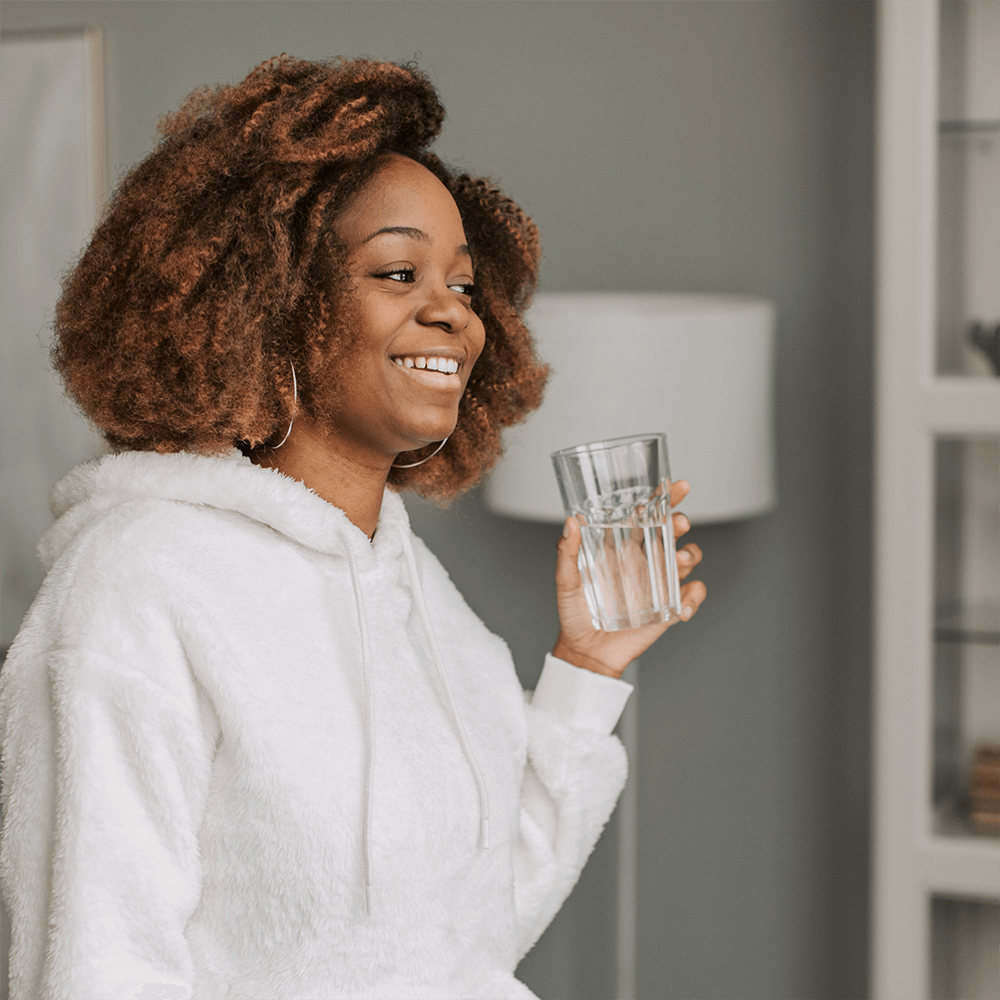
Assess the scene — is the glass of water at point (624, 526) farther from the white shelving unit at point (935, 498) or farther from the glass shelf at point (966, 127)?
the glass shelf at point (966, 127)

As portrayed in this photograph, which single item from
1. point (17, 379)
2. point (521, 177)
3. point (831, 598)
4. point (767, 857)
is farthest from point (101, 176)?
point (767, 857)

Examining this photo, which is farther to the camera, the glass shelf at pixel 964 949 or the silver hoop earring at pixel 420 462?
the glass shelf at pixel 964 949

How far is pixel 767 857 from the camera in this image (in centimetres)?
224

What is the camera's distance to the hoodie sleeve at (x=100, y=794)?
788mm

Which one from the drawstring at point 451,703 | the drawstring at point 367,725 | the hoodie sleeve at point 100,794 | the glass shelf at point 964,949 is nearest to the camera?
the hoodie sleeve at point 100,794

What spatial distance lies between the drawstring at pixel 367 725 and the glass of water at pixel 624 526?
0.76 feet

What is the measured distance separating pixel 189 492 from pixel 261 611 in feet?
0.37

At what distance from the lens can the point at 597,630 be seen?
4.07 feet

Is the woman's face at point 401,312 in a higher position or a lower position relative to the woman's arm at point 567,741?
higher

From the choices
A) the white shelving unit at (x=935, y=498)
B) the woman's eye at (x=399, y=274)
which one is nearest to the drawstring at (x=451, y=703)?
the woman's eye at (x=399, y=274)

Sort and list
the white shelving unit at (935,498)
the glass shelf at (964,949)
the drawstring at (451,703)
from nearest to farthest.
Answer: the drawstring at (451,703) → the white shelving unit at (935,498) → the glass shelf at (964,949)

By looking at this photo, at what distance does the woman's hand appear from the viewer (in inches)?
47.3

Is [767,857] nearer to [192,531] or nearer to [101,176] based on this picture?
[192,531]

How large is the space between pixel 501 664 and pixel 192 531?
0.41 metres
